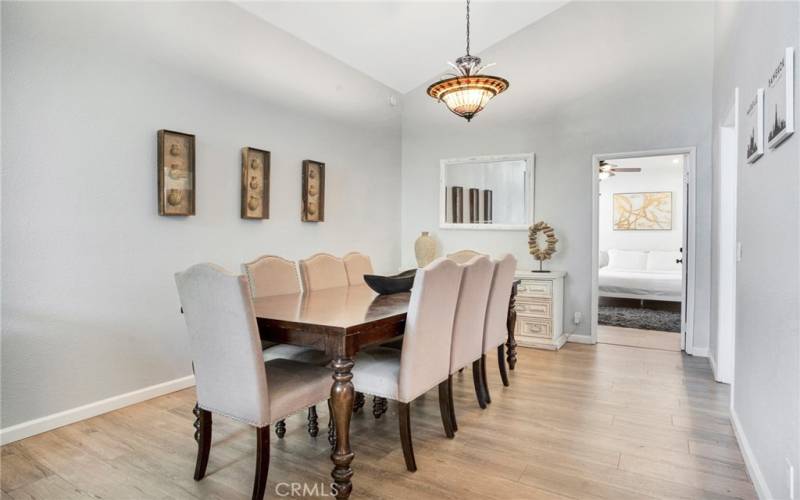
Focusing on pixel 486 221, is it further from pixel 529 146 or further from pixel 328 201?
pixel 328 201

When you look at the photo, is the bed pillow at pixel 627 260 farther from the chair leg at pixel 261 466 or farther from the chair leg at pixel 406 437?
the chair leg at pixel 261 466

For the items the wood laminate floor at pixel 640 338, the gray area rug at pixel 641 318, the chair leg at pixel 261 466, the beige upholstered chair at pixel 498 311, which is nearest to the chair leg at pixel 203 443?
the chair leg at pixel 261 466

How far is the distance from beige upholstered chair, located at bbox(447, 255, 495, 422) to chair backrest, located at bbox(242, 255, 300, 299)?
46.9 inches

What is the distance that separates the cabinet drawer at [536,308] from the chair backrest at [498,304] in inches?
53.0

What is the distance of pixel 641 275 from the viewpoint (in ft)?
23.0

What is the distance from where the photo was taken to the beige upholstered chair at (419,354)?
2.12 meters

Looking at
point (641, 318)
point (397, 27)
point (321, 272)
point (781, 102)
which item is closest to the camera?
point (781, 102)

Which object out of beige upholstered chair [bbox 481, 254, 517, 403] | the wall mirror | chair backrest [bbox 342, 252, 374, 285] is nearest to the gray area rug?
the wall mirror

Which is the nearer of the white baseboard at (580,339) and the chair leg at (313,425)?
the chair leg at (313,425)

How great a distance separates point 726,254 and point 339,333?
10.6 ft

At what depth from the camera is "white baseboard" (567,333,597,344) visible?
4.80 meters

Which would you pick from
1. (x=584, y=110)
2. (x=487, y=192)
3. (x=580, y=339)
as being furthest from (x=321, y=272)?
(x=584, y=110)

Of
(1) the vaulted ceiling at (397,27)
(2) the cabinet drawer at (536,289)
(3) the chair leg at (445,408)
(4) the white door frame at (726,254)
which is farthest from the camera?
(2) the cabinet drawer at (536,289)

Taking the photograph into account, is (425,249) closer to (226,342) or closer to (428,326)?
(428,326)
